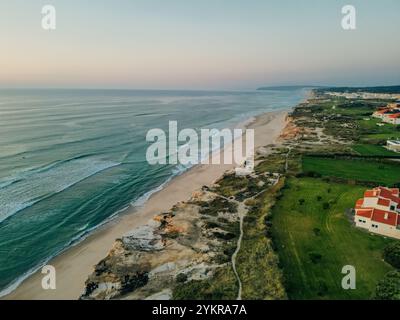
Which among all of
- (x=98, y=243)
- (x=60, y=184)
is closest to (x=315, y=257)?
(x=98, y=243)

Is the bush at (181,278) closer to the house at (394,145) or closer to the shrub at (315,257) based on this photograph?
the shrub at (315,257)

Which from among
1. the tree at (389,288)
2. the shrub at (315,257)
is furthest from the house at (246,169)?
the tree at (389,288)

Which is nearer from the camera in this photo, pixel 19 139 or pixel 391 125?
pixel 19 139

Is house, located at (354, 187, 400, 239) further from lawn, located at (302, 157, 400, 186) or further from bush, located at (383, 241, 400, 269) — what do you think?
lawn, located at (302, 157, 400, 186)

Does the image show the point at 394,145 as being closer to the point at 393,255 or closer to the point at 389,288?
the point at 393,255
